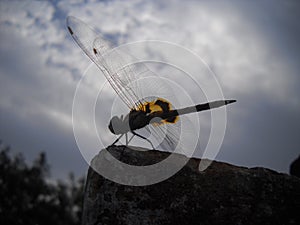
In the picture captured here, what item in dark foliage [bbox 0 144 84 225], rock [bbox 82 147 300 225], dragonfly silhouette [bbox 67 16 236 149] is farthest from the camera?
dark foliage [bbox 0 144 84 225]

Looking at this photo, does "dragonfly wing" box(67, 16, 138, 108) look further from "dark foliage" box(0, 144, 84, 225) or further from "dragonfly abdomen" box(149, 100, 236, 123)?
"dark foliage" box(0, 144, 84, 225)

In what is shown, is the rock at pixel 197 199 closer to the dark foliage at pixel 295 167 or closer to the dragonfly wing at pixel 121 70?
the dragonfly wing at pixel 121 70

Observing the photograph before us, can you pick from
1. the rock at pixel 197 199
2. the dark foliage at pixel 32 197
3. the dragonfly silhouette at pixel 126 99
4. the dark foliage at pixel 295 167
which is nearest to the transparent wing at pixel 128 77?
the dragonfly silhouette at pixel 126 99

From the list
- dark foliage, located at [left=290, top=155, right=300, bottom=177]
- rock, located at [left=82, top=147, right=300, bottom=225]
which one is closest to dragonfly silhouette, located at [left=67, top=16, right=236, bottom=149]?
rock, located at [left=82, top=147, right=300, bottom=225]

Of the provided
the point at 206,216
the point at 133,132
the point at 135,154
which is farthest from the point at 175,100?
the point at 206,216

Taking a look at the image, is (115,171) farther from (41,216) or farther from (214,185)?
(41,216)

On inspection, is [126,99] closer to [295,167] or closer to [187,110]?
[187,110]
